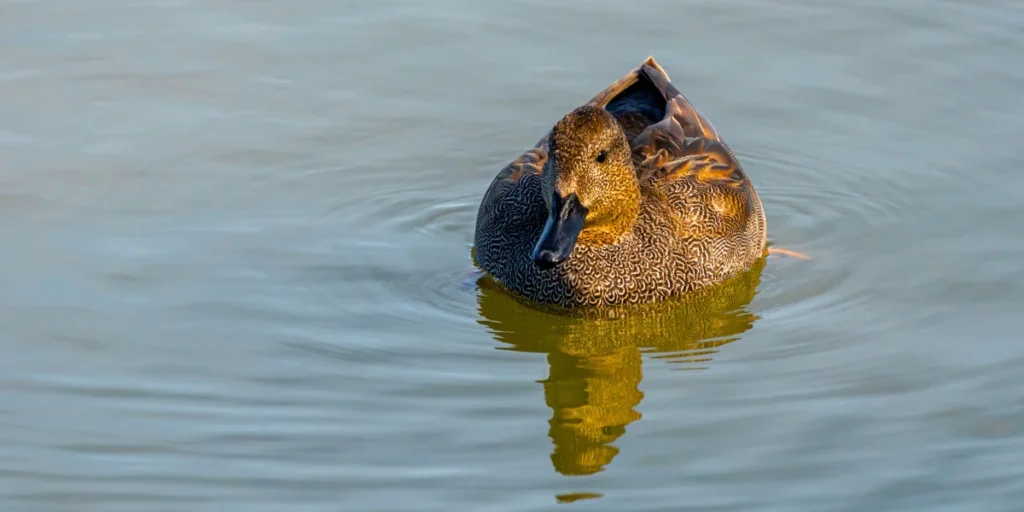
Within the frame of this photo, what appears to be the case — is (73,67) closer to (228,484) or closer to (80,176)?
(80,176)

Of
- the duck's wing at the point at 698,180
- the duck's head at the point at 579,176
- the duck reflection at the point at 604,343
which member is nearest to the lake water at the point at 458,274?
the duck reflection at the point at 604,343

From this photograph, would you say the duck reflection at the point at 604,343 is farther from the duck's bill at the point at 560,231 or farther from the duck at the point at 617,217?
the duck's bill at the point at 560,231

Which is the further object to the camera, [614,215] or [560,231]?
[614,215]

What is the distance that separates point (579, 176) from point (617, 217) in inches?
26.1

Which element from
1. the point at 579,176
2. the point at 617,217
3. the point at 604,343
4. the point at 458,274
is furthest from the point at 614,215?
the point at 458,274

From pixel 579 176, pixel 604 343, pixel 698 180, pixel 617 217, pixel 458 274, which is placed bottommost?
pixel 604 343

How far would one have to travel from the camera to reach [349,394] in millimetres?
8031

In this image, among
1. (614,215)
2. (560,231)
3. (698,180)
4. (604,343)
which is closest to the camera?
(560,231)

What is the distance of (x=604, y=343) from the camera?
9.01m

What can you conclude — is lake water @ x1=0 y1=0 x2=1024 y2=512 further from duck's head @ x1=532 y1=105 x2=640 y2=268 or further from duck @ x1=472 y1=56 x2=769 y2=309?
duck's head @ x1=532 y1=105 x2=640 y2=268

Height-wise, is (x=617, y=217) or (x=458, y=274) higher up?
(x=617, y=217)

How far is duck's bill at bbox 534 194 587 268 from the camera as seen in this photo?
8523 millimetres

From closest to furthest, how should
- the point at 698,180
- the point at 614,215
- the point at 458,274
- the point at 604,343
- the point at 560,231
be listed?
the point at 560,231
the point at 604,343
the point at 614,215
the point at 458,274
the point at 698,180

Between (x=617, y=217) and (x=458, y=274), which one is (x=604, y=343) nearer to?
(x=617, y=217)
